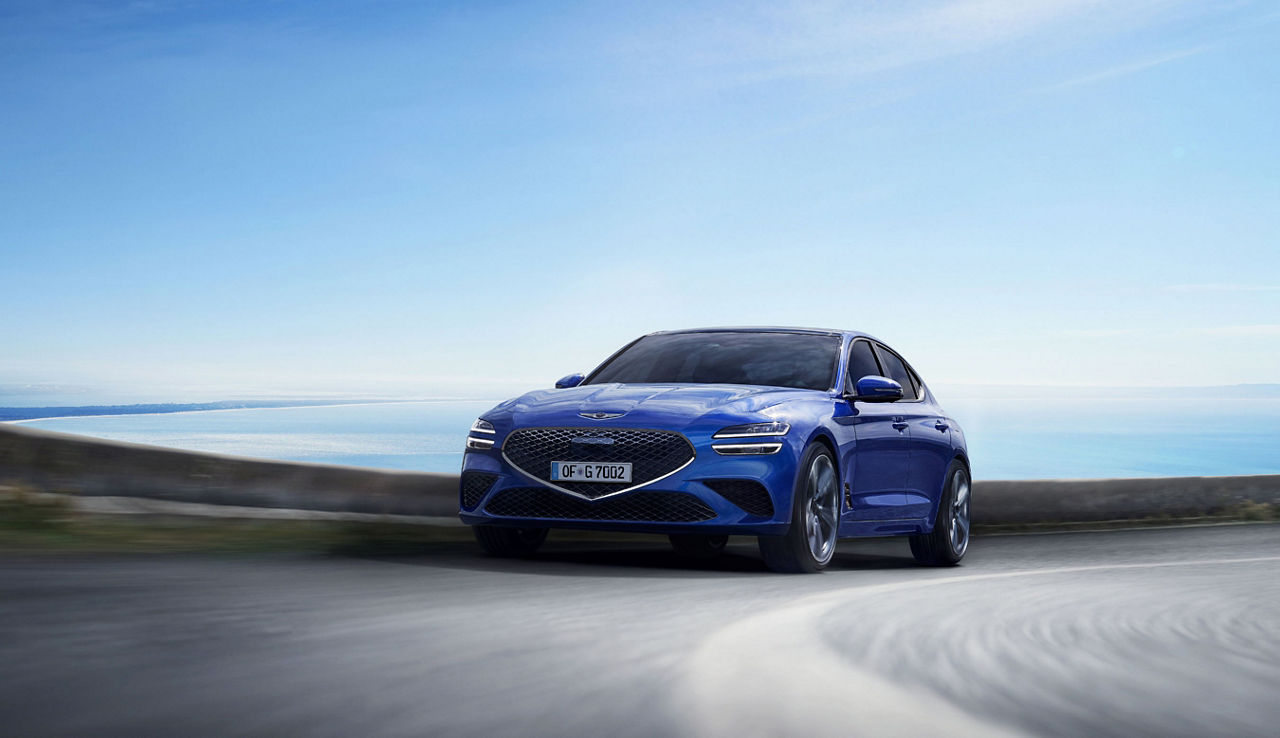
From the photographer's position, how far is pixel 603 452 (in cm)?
941

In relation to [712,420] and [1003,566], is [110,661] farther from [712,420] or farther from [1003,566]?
[1003,566]

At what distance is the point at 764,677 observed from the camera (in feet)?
17.3

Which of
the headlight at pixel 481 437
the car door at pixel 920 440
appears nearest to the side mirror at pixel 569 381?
the headlight at pixel 481 437

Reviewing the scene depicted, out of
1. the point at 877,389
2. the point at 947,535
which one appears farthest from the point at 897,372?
the point at 877,389

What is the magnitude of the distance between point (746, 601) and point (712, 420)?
1868 mm

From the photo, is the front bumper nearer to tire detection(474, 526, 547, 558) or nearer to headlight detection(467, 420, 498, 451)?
headlight detection(467, 420, 498, 451)

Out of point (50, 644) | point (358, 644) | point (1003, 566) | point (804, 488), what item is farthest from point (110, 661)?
point (1003, 566)

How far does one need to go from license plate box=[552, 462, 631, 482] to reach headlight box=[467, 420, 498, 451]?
0.54 meters

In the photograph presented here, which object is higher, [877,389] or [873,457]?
[877,389]

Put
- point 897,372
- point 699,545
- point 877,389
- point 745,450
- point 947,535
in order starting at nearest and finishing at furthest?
point 745,450 → point 877,389 → point 699,545 → point 947,535 → point 897,372

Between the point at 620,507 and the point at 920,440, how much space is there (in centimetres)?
333

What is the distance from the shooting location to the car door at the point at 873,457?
1058 centimetres

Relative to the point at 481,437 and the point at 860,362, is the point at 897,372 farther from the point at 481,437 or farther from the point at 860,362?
the point at 481,437

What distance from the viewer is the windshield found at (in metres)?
10.7
